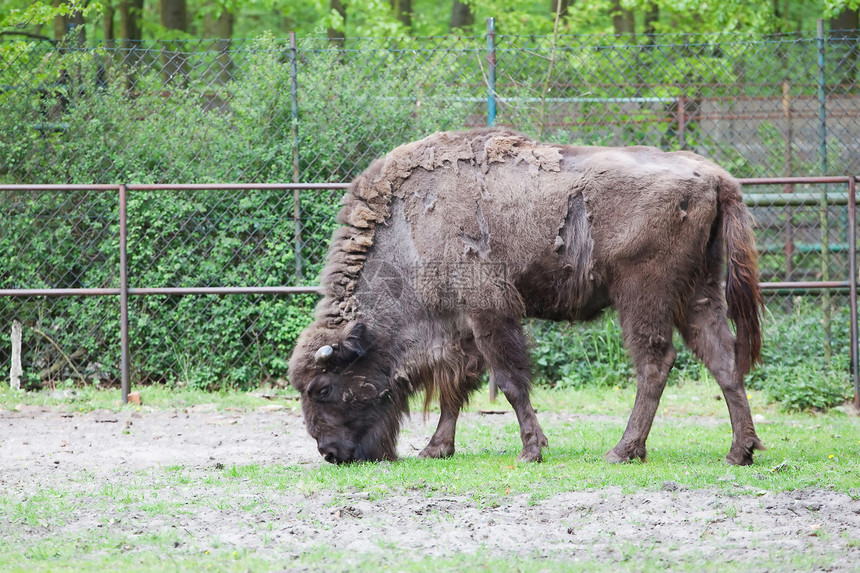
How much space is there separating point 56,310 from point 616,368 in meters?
5.83

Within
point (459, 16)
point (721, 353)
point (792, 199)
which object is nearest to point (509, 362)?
point (721, 353)

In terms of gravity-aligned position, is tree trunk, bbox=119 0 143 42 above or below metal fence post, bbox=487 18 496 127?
above

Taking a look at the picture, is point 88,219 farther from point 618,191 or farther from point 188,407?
point 618,191

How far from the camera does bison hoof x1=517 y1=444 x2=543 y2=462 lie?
19.4 ft

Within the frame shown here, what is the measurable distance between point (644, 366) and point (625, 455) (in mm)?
578

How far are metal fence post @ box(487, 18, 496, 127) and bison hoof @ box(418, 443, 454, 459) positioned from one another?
3847 mm

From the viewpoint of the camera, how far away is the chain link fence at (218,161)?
30.8 ft

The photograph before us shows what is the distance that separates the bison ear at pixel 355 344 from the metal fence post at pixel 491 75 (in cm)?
362

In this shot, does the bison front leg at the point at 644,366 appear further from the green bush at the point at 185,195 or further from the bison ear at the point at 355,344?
the green bush at the point at 185,195

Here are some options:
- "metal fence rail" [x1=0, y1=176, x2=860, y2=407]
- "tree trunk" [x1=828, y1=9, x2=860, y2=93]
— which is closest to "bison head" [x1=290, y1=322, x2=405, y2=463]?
"metal fence rail" [x1=0, y1=176, x2=860, y2=407]

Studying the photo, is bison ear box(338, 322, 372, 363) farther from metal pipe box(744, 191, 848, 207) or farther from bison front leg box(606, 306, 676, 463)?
metal pipe box(744, 191, 848, 207)

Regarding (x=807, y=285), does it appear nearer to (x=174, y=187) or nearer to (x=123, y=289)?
(x=174, y=187)

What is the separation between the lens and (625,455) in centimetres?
582

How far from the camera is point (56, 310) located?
955 centimetres
